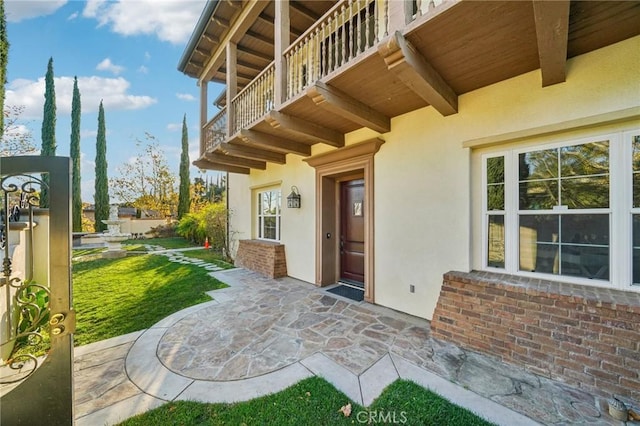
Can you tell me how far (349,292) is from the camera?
5445 millimetres

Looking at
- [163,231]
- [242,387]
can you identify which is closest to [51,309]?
[242,387]

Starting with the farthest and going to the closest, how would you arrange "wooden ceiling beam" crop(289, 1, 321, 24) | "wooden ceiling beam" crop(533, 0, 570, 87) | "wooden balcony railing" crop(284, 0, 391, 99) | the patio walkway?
"wooden ceiling beam" crop(289, 1, 321, 24)
"wooden balcony railing" crop(284, 0, 391, 99)
the patio walkway
"wooden ceiling beam" crop(533, 0, 570, 87)

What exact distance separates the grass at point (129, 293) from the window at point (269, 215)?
213cm

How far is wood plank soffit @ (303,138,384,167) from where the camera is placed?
472cm

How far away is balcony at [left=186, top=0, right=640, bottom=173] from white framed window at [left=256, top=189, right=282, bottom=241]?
8.06 ft

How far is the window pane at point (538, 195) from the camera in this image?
313 cm

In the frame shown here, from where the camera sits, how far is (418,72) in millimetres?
2805

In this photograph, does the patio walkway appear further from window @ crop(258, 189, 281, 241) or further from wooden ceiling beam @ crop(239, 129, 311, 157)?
window @ crop(258, 189, 281, 241)

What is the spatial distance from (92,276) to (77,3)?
6.60m

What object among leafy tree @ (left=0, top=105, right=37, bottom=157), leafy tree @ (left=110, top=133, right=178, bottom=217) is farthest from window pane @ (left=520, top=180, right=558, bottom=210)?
leafy tree @ (left=110, top=133, right=178, bottom=217)

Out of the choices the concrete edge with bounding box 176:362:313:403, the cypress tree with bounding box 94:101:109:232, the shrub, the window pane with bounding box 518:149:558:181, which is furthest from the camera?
the shrub

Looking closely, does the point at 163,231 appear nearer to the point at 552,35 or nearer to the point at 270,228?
the point at 270,228

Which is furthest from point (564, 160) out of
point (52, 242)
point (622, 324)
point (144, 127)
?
point (144, 127)

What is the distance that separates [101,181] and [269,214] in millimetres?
17176
